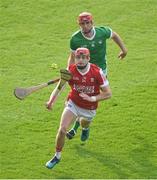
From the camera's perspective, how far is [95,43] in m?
11.6

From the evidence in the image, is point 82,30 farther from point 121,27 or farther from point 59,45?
point 121,27

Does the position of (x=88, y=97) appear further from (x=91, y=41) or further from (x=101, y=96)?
(x=91, y=41)

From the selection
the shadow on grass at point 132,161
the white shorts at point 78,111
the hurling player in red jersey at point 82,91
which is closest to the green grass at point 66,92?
the shadow on grass at point 132,161

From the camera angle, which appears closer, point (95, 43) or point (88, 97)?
point (88, 97)

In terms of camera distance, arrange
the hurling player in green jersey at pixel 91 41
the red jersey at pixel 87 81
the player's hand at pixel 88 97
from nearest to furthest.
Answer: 1. the player's hand at pixel 88 97
2. the red jersey at pixel 87 81
3. the hurling player in green jersey at pixel 91 41

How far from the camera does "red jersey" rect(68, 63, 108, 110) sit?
1054cm

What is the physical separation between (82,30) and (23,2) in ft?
26.9

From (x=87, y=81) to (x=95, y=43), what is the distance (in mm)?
1303

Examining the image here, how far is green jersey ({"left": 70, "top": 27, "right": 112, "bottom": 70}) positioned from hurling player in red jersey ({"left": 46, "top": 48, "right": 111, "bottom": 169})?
0.93m

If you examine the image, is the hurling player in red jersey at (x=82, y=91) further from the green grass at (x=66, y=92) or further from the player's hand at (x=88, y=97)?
the green grass at (x=66, y=92)

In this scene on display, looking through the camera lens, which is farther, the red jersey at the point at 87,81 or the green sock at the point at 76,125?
the green sock at the point at 76,125

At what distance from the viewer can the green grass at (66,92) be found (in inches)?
430

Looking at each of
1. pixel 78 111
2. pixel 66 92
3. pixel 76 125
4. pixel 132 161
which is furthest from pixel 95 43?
pixel 66 92

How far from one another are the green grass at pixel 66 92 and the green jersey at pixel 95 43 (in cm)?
142
